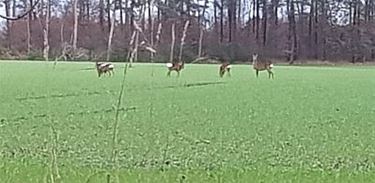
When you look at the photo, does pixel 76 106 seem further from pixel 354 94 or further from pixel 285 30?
pixel 285 30

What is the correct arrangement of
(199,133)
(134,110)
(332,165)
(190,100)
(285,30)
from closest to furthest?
(332,165) < (199,133) < (134,110) < (190,100) < (285,30)

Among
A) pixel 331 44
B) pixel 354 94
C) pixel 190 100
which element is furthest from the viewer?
pixel 331 44

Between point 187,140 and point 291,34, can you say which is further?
point 291,34

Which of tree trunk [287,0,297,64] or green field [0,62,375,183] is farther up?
tree trunk [287,0,297,64]

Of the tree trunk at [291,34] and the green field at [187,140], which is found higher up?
the tree trunk at [291,34]

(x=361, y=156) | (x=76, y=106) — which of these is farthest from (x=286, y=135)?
(x=76, y=106)

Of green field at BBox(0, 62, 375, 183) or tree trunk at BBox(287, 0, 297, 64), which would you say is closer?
green field at BBox(0, 62, 375, 183)

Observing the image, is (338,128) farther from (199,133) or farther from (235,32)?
(235,32)

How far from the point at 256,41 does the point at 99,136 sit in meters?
33.5

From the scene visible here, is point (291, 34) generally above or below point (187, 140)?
above

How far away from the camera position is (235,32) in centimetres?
3934

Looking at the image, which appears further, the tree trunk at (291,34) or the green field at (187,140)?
the tree trunk at (291,34)

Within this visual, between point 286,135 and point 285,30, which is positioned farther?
point 285,30

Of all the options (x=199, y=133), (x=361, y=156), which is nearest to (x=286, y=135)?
(x=199, y=133)
